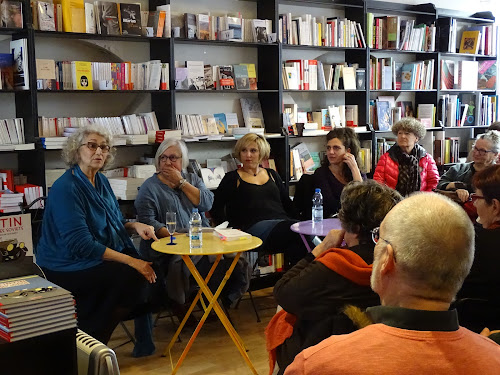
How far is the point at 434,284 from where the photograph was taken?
1.47 metres

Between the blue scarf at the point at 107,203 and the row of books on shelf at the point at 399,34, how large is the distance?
12.0 feet

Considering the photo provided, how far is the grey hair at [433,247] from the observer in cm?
146

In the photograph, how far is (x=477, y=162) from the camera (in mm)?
5621

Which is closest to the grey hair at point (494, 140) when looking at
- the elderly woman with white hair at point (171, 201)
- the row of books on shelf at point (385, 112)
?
the row of books on shelf at point (385, 112)

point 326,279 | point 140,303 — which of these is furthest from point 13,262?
point 140,303

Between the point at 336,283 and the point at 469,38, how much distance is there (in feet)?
20.4

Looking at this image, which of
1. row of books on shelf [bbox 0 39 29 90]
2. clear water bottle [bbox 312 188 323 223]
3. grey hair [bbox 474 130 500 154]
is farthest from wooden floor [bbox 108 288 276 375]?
grey hair [bbox 474 130 500 154]

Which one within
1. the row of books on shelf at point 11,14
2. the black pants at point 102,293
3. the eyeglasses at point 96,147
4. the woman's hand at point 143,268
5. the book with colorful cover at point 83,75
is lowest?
the black pants at point 102,293

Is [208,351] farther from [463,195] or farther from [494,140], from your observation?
[494,140]

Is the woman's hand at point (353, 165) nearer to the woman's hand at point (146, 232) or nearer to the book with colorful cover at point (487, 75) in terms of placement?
the woman's hand at point (146, 232)

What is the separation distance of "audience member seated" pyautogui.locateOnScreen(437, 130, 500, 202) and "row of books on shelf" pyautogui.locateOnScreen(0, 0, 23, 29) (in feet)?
11.8

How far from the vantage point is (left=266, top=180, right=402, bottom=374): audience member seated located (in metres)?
2.37

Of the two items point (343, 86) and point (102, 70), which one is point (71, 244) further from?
point (343, 86)

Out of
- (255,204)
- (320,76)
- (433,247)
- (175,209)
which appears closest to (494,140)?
(320,76)
